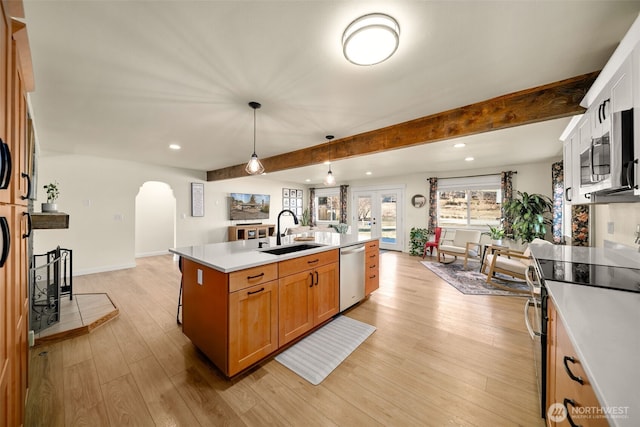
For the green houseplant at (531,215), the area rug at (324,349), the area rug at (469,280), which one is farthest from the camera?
the green houseplant at (531,215)

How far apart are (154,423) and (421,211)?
21.2 feet

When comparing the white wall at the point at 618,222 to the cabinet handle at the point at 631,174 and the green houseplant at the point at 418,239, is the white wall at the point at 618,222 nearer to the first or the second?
the cabinet handle at the point at 631,174

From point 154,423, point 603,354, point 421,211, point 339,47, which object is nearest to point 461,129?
point 339,47

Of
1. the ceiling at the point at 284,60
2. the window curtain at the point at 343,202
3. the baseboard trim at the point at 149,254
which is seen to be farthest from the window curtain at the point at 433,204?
the baseboard trim at the point at 149,254

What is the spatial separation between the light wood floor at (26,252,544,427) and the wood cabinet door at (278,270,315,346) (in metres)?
0.28

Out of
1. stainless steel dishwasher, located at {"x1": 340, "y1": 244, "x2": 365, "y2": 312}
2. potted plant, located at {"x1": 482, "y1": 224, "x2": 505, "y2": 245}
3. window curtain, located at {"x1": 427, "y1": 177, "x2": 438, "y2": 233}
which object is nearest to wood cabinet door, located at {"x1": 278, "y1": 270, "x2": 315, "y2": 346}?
stainless steel dishwasher, located at {"x1": 340, "y1": 244, "x2": 365, "y2": 312}

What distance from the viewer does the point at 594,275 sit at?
1449 mm

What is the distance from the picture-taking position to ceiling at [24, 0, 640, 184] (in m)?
1.24

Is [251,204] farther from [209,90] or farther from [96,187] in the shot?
[209,90]

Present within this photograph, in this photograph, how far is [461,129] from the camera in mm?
2352

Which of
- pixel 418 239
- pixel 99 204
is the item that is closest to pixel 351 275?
pixel 418 239

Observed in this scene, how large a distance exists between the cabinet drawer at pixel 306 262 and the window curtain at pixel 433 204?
449 centimetres

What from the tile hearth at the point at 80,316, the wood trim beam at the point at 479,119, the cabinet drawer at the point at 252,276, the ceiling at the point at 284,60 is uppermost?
the ceiling at the point at 284,60

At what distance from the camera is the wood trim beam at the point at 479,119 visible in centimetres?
186
